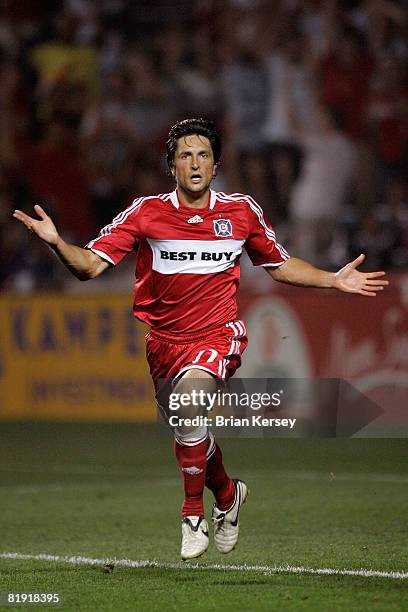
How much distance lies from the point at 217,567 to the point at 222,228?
68.8 inches

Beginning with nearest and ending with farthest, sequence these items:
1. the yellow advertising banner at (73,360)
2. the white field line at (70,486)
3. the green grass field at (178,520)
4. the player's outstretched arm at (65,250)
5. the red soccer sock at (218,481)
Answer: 1. the green grass field at (178,520)
2. the player's outstretched arm at (65,250)
3. the red soccer sock at (218,481)
4. the white field line at (70,486)
5. the yellow advertising banner at (73,360)

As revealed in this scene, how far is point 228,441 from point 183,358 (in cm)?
631

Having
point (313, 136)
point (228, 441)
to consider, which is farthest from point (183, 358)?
point (313, 136)

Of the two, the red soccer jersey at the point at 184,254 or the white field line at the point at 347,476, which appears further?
the white field line at the point at 347,476

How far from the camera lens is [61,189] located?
16.1 meters

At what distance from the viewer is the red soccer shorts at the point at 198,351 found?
6406 millimetres

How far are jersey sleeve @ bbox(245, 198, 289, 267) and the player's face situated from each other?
0.35 meters

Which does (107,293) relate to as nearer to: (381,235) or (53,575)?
(381,235)

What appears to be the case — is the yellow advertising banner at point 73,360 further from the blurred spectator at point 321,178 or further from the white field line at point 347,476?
the white field line at point 347,476

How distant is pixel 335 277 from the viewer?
21.1 ft

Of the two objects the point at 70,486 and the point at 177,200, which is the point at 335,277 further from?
the point at 70,486

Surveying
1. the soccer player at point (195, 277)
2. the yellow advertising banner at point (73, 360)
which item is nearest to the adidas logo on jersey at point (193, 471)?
the soccer player at point (195, 277)

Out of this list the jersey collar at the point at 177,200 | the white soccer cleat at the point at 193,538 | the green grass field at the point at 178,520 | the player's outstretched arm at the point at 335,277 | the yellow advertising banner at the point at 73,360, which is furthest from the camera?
the yellow advertising banner at the point at 73,360

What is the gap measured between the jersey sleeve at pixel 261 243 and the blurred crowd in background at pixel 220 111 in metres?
6.13
